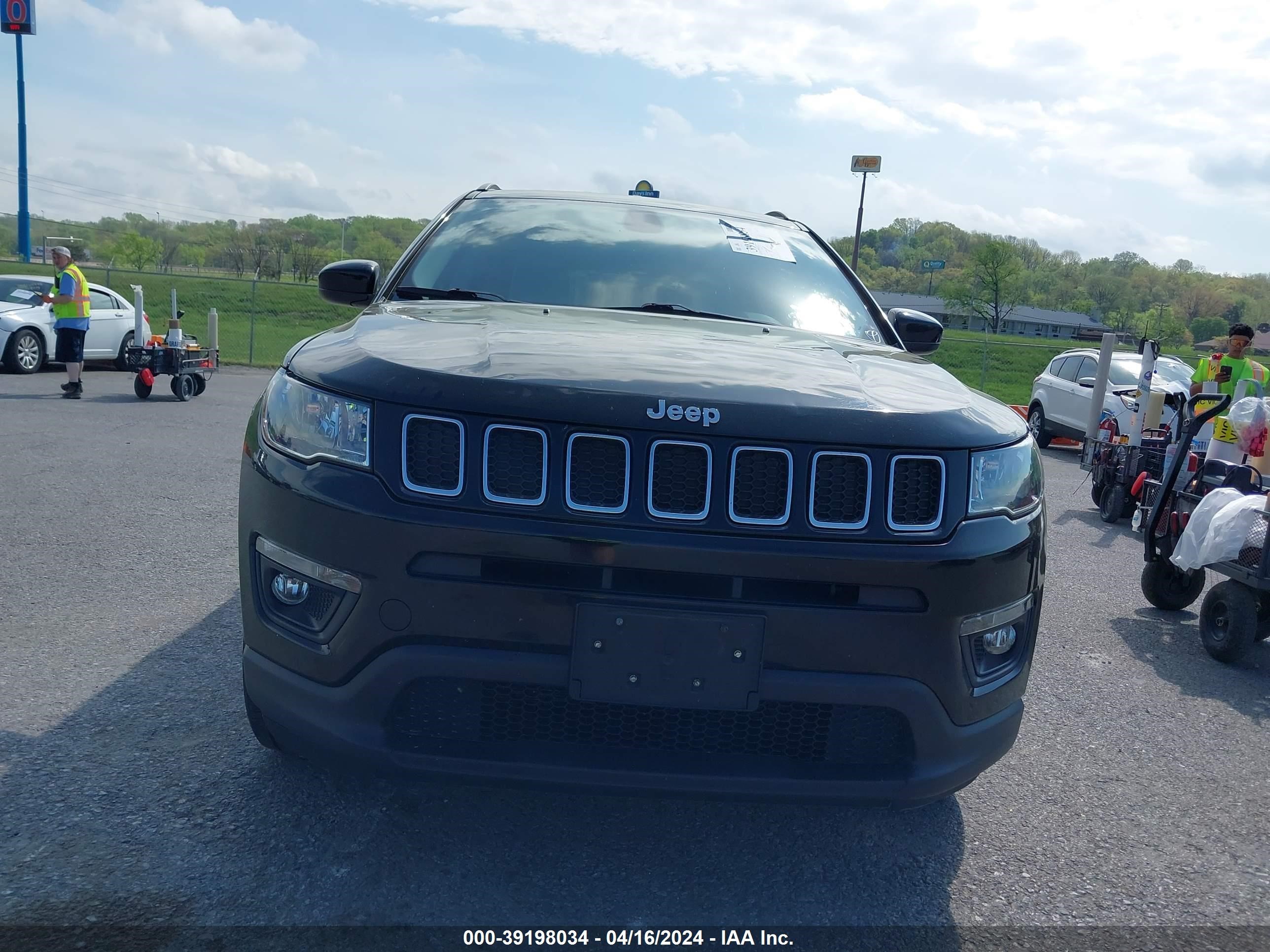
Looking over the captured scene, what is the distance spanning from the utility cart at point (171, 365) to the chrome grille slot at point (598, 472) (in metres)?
12.6

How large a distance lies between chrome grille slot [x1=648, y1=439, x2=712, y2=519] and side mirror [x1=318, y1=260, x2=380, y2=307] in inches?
80.3

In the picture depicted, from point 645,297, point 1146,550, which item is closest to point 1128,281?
point 1146,550

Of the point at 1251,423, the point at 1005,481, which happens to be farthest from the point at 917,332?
the point at 1251,423

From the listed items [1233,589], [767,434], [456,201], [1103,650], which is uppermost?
[456,201]

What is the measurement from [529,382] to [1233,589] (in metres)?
4.20

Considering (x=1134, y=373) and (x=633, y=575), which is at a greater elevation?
(x=1134, y=373)

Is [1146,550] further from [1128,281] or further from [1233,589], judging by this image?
[1128,281]

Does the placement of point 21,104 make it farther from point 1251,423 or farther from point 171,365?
point 1251,423

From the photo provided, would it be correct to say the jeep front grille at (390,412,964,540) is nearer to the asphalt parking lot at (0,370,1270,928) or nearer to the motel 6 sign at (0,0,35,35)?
the asphalt parking lot at (0,370,1270,928)

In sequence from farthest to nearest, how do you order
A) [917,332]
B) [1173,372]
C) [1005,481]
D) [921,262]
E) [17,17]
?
1. [921,262]
2. [17,17]
3. [1173,372]
4. [917,332]
5. [1005,481]

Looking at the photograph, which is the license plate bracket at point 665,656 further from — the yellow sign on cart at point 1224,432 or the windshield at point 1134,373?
the windshield at point 1134,373

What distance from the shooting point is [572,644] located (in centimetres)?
217

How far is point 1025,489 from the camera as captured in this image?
252 cm

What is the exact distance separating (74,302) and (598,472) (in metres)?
13.1
